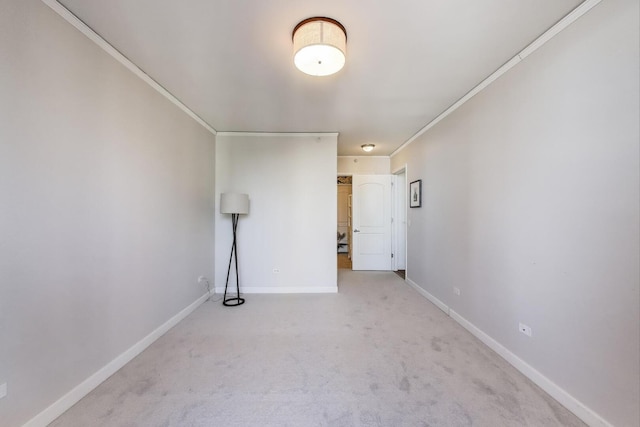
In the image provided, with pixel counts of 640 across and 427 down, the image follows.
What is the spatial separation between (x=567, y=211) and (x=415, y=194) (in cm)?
252

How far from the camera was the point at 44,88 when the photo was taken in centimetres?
148

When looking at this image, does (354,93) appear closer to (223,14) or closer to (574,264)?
(223,14)

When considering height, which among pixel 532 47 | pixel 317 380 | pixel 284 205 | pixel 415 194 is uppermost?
pixel 532 47

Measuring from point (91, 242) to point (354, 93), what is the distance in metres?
2.61

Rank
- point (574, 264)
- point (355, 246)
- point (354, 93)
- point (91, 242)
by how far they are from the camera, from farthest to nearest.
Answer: point (355, 246) < point (354, 93) < point (91, 242) < point (574, 264)

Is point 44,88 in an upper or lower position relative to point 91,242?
upper

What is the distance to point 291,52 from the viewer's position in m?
2.00

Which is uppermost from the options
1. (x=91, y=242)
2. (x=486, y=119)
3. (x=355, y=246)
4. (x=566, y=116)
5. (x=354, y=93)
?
(x=354, y=93)

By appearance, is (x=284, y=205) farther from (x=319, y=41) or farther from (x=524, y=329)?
(x=524, y=329)

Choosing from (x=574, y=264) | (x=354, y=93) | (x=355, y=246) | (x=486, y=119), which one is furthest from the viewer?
(x=355, y=246)

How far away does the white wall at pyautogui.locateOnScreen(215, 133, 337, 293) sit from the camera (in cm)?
394

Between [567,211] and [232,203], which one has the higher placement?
[232,203]

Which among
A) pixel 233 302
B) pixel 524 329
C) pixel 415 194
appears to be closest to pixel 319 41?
pixel 524 329

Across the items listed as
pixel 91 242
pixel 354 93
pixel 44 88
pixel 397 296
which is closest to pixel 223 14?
pixel 44 88
